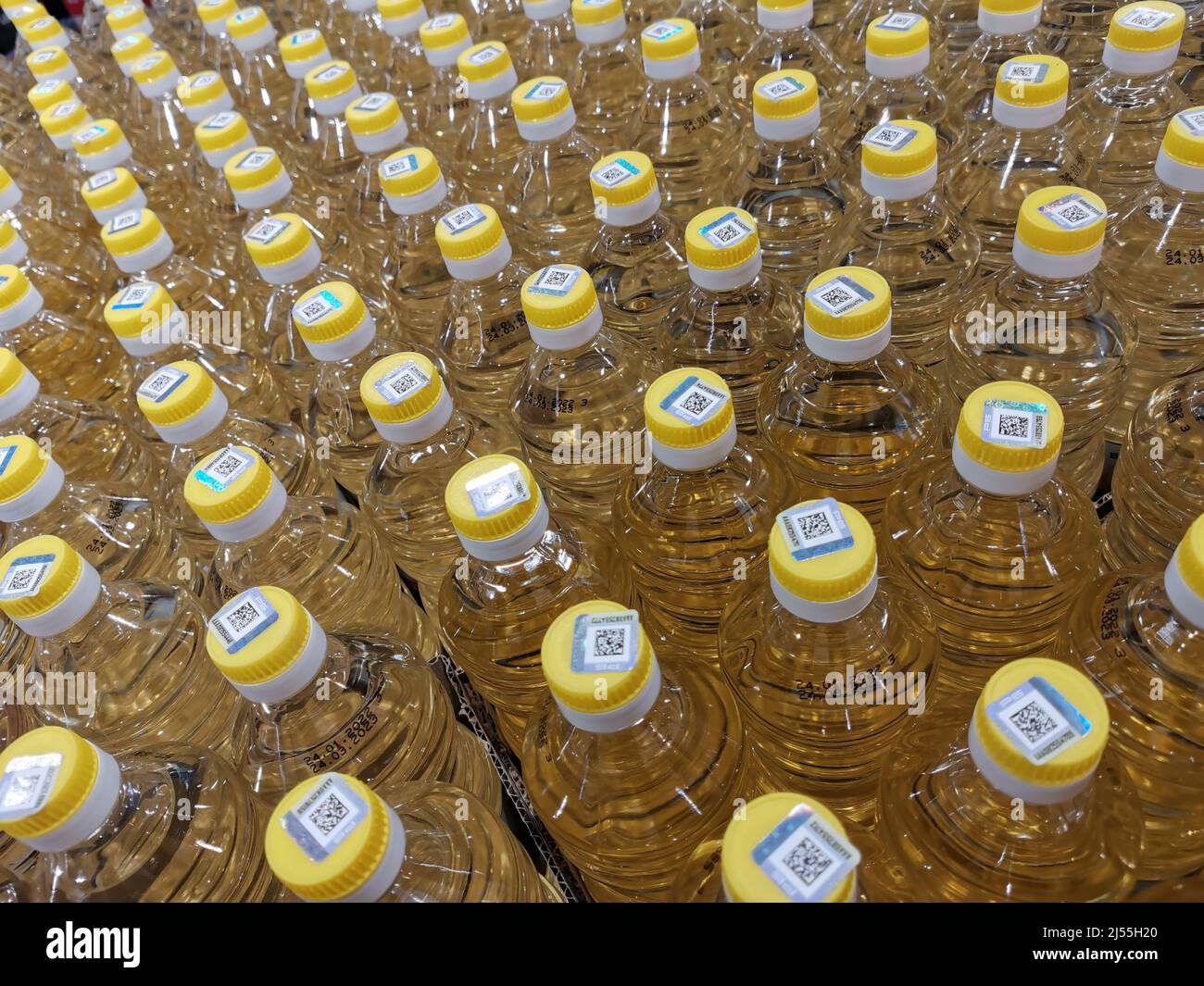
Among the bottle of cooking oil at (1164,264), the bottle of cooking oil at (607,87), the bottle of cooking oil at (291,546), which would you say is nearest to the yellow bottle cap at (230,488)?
the bottle of cooking oil at (291,546)

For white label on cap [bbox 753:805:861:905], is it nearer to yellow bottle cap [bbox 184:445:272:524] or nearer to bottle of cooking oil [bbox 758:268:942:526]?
bottle of cooking oil [bbox 758:268:942:526]

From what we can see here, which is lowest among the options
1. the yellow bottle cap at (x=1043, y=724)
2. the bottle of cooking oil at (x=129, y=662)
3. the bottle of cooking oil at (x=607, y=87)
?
the bottle of cooking oil at (x=129, y=662)

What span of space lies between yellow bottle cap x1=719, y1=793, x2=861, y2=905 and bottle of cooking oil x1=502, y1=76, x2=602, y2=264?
1.29 metres

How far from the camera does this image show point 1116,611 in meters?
0.91

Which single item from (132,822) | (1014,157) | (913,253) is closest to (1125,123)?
(1014,157)

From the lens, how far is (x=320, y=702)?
102 centimetres

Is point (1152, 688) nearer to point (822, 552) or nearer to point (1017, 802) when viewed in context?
point (1017, 802)

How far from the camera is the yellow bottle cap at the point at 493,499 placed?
0.95 m

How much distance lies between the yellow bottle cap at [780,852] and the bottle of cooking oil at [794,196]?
1108mm

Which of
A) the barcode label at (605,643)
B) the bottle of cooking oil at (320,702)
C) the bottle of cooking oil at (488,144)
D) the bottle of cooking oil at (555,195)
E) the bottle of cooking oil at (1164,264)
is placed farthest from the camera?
the bottle of cooking oil at (488,144)

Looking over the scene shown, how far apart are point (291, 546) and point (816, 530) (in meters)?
0.87

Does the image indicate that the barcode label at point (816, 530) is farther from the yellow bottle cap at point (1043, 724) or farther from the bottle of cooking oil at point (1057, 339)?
the bottle of cooking oil at point (1057, 339)
